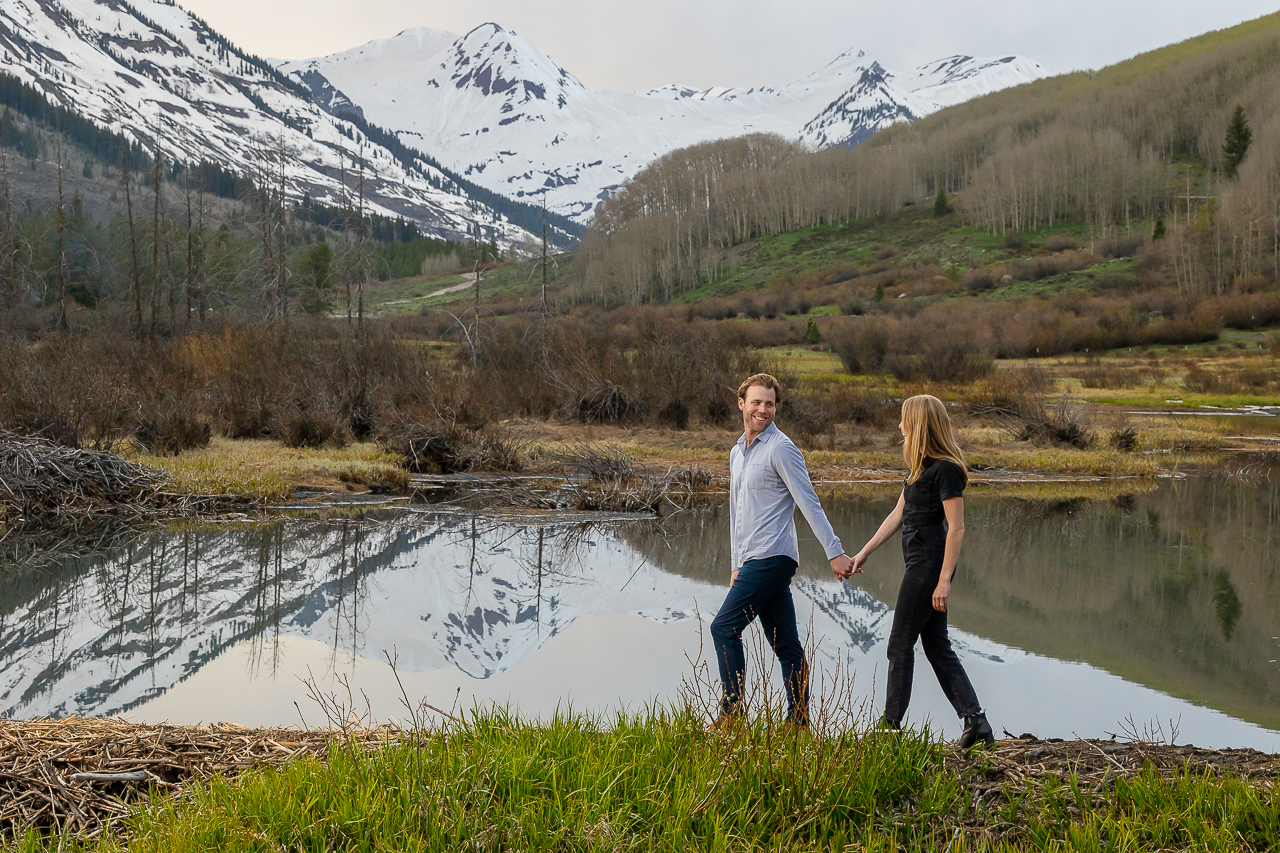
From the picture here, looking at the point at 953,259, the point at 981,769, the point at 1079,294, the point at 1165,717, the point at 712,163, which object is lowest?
the point at 1165,717

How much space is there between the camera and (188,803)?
12.6 ft

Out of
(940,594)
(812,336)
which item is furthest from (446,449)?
(812,336)

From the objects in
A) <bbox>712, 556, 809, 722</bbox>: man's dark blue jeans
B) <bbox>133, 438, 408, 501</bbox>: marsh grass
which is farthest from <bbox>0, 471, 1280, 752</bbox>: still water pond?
<bbox>133, 438, 408, 501</bbox>: marsh grass

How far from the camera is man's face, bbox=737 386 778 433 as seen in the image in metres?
5.13

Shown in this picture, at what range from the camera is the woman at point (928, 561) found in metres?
5.02

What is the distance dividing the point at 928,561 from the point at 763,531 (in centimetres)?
91

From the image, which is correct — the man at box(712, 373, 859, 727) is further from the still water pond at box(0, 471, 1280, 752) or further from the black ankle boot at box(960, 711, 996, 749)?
the black ankle boot at box(960, 711, 996, 749)

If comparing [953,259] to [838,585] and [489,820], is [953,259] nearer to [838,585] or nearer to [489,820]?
[838,585]

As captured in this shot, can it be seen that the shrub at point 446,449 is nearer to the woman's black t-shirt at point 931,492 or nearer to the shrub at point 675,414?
the shrub at point 675,414

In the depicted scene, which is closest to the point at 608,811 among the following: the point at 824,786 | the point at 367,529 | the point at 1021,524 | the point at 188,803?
the point at 824,786

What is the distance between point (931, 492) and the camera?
16.7 ft

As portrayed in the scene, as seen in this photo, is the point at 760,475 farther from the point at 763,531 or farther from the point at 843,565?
the point at 843,565

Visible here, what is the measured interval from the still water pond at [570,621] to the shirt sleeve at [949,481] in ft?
3.49

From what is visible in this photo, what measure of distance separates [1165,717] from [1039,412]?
19954mm
